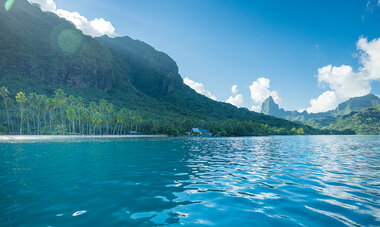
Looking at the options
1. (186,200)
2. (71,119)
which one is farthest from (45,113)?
(186,200)

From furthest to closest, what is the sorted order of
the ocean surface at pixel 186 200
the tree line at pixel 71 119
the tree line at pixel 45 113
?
the tree line at pixel 71 119 < the tree line at pixel 45 113 < the ocean surface at pixel 186 200

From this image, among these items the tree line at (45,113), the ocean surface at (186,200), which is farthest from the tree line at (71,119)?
the ocean surface at (186,200)

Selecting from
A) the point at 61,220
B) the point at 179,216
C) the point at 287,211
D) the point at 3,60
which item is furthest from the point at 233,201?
the point at 3,60

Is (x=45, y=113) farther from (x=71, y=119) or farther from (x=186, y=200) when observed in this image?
(x=186, y=200)

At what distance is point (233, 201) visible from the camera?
965 centimetres

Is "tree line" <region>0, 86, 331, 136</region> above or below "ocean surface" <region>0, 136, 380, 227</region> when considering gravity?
above

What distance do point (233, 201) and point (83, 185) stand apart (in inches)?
372

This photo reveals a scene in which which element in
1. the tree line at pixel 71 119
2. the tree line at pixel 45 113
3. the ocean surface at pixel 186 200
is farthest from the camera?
the tree line at pixel 71 119

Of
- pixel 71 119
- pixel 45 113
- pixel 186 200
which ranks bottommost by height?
pixel 186 200

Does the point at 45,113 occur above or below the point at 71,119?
above

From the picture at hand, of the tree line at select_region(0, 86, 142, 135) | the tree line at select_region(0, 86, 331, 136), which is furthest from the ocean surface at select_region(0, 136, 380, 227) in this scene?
the tree line at select_region(0, 86, 331, 136)

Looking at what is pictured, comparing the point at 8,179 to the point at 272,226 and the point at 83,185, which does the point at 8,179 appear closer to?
the point at 83,185

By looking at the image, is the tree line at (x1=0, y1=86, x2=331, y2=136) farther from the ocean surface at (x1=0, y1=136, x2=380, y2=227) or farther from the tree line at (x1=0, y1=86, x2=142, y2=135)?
the ocean surface at (x1=0, y1=136, x2=380, y2=227)

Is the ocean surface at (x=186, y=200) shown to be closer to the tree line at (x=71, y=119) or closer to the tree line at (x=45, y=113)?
the tree line at (x=45, y=113)
